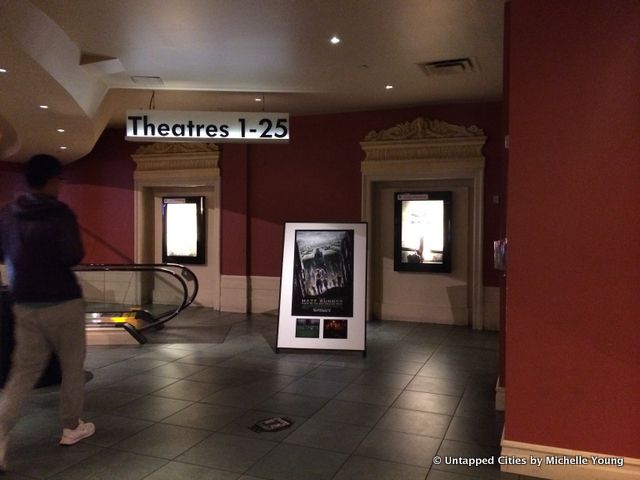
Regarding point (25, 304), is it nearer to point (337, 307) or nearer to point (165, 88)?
point (337, 307)

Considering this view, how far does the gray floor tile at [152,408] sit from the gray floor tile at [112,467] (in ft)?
1.97

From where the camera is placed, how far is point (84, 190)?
9258 mm

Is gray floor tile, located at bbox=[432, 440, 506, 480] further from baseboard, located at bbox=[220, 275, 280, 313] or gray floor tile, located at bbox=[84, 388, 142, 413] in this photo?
baseboard, located at bbox=[220, 275, 280, 313]

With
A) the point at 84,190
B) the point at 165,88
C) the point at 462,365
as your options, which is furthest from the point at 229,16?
the point at 84,190

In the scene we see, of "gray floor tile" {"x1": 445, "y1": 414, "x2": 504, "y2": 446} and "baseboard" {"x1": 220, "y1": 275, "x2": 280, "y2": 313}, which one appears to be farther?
"baseboard" {"x1": 220, "y1": 275, "x2": 280, "y2": 313}

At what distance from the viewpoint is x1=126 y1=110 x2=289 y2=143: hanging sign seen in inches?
211

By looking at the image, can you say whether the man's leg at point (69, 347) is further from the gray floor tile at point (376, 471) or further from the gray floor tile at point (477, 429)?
the gray floor tile at point (477, 429)

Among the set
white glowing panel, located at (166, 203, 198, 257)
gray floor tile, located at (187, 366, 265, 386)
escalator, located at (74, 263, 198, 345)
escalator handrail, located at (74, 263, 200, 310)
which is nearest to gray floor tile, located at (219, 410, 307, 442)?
gray floor tile, located at (187, 366, 265, 386)

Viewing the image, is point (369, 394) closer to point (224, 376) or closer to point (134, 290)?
point (224, 376)

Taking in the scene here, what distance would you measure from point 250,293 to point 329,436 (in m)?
4.89

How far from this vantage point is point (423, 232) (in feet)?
23.8

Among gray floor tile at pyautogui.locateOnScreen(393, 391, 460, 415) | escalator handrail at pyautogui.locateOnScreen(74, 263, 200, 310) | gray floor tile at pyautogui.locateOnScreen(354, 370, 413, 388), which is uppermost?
escalator handrail at pyautogui.locateOnScreen(74, 263, 200, 310)

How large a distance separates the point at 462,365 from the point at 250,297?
3.93m

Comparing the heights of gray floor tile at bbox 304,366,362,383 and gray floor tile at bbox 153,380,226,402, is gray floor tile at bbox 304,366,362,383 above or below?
above
